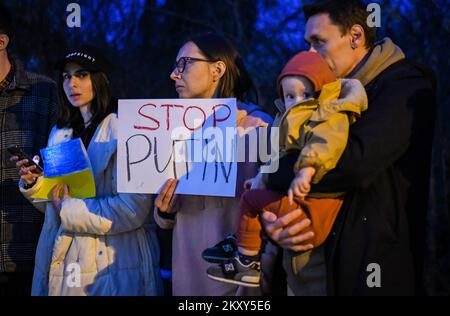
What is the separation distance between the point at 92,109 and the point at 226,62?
771mm

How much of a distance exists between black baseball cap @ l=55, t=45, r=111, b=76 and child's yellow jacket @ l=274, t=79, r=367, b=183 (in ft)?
3.79

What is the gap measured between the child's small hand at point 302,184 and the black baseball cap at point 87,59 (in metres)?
1.37

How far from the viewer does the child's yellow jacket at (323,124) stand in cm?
214

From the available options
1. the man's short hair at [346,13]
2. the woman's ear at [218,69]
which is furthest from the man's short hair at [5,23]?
the man's short hair at [346,13]

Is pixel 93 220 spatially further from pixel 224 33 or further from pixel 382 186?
pixel 224 33

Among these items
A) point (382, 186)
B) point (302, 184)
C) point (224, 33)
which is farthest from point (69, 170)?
point (224, 33)

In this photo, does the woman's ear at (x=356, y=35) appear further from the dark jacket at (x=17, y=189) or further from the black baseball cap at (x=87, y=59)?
the dark jacket at (x=17, y=189)

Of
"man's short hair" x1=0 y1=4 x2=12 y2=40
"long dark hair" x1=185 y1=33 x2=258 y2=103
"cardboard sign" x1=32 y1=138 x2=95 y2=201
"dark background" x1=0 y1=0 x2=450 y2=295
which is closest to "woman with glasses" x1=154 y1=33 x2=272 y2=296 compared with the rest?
"long dark hair" x1=185 y1=33 x2=258 y2=103

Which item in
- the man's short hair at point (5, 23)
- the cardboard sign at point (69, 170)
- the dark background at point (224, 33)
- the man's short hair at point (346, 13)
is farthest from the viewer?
the dark background at point (224, 33)

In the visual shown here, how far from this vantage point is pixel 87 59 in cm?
301

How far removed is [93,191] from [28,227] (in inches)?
28.6

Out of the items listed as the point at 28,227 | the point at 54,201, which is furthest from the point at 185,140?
the point at 28,227

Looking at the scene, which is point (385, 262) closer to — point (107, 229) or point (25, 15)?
point (107, 229)

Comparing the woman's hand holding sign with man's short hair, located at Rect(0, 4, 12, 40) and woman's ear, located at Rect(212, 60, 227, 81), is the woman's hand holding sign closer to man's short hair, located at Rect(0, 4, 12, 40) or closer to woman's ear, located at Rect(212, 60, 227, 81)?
woman's ear, located at Rect(212, 60, 227, 81)
